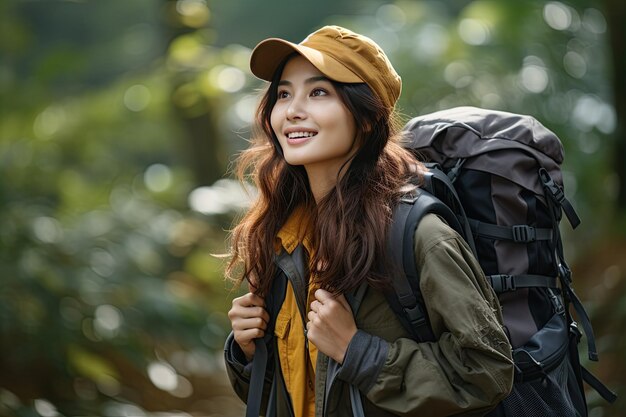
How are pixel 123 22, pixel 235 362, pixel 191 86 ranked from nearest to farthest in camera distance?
pixel 235 362, pixel 191 86, pixel 123 22

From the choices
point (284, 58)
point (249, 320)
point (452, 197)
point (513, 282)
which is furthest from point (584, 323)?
point (284, 58)

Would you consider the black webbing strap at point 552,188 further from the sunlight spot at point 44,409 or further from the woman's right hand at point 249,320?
the sunlight spot at point 44,409

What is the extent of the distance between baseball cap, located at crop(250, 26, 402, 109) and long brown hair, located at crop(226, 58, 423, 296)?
0.13ft

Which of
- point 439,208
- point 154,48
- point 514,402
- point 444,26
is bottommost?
point 514,402

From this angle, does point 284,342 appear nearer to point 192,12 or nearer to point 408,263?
point 408,263

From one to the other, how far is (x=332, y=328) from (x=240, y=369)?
0.56 m

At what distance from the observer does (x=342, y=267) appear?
2488mm

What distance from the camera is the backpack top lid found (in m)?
2.68

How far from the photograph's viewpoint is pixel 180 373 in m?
6.30

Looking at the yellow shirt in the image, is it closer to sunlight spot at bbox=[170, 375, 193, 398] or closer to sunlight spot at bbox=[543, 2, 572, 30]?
sunlight spot at bbox=[170, 375, 193, 398]

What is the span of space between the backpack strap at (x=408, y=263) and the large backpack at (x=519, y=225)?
19 millimetres

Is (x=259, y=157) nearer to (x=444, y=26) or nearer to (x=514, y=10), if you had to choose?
(x=514, y=10)

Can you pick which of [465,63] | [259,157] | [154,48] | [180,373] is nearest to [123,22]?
[154,48]

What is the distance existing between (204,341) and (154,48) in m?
8.58
